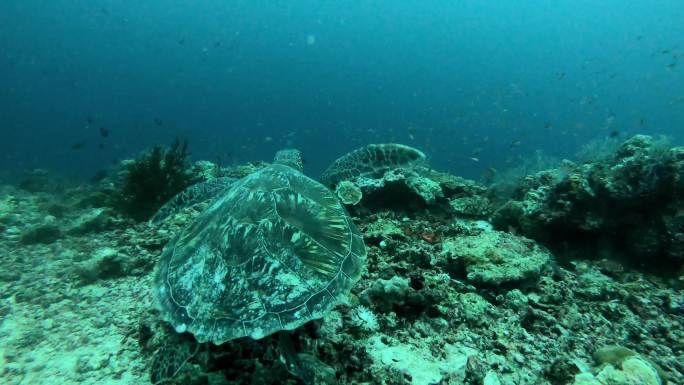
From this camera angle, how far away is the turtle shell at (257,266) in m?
2.52

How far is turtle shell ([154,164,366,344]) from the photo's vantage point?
99.3 inches

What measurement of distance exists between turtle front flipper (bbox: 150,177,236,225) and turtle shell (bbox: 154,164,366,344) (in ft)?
4.38

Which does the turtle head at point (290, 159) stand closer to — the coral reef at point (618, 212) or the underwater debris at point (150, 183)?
the underwater debris at point (150, 183)

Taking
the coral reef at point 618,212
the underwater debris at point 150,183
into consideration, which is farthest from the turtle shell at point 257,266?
the underwater debris at point 150,183

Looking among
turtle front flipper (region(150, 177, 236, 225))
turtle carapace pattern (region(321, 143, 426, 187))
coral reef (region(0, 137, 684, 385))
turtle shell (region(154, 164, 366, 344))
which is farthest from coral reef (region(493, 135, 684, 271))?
turtle front flipper (region(150, 177, 236, 225))

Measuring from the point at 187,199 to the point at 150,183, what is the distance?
3.91 metres

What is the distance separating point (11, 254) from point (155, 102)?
16081 centimetres

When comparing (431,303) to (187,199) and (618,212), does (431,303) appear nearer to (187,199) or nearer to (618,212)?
(187,199)

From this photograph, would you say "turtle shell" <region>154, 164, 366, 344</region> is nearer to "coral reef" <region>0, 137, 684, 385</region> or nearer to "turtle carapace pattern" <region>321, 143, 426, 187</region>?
"coral reef" <region>0, 137, 684, 385</region>

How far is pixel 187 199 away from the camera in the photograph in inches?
198

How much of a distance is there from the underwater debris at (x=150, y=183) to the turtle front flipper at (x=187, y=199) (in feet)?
10.4

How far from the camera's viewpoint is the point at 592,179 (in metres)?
5.85

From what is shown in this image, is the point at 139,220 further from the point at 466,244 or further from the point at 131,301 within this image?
the point at 466,244

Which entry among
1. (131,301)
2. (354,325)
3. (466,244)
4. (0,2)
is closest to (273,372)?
(354,325)
